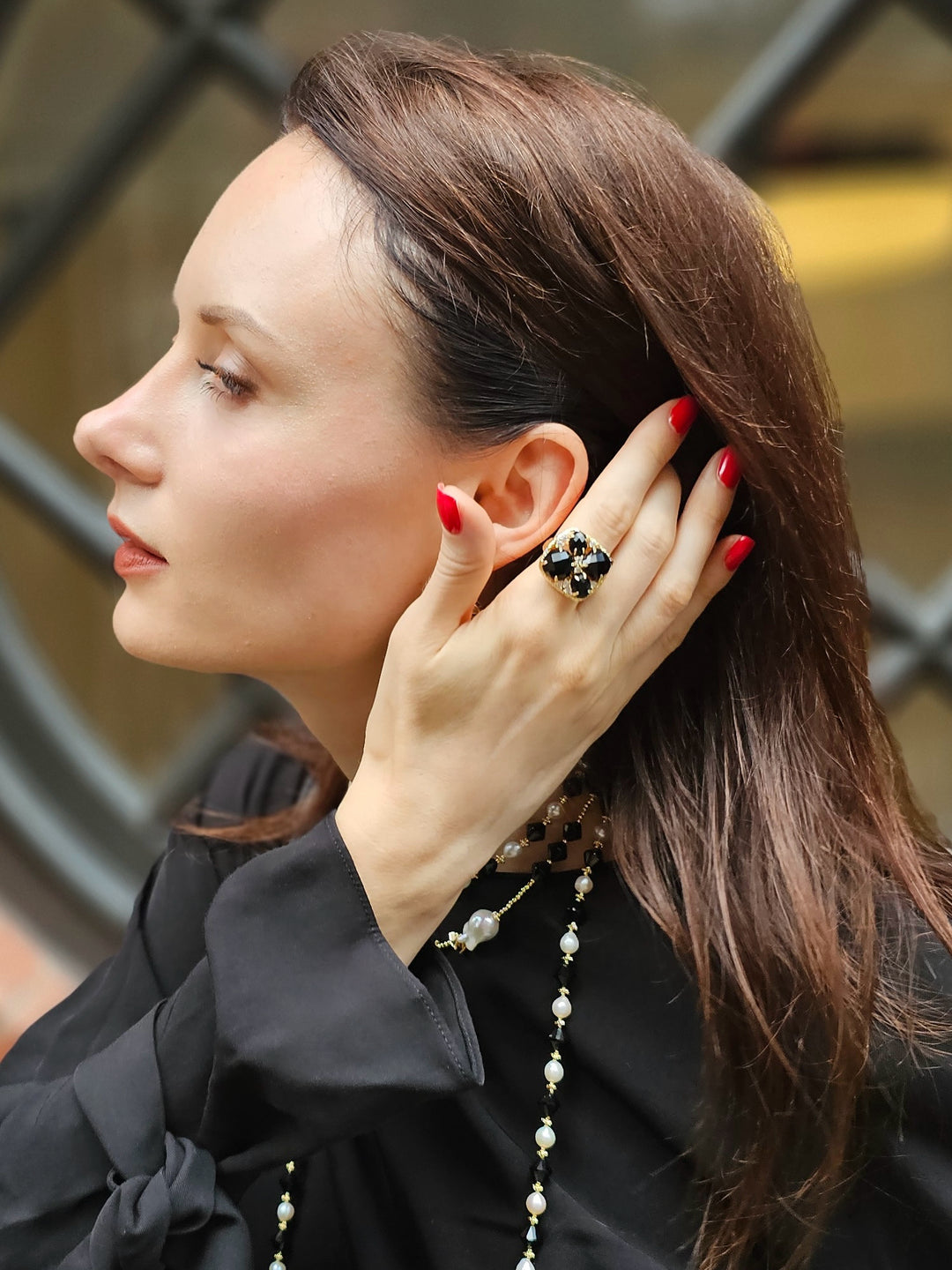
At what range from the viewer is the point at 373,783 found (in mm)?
833

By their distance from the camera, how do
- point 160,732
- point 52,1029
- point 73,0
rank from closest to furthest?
point 52,1029
point 73,0
point 160,732

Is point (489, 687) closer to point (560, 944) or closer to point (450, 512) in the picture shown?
point (450, 512)

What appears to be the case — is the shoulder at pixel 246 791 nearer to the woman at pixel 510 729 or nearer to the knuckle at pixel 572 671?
the woman at pixel 510 729

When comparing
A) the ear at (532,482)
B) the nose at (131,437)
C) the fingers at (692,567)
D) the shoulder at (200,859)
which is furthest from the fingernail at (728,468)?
the shoulder at (200,859)

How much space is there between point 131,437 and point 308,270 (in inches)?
7.8

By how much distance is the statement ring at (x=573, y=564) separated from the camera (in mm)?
823

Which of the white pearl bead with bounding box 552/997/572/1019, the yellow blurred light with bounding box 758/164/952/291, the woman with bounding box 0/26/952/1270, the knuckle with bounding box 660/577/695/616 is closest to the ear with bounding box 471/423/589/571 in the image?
the woman with bounding box 0/26/952/1270

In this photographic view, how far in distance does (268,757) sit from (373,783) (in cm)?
51

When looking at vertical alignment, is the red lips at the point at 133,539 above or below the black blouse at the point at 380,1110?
above

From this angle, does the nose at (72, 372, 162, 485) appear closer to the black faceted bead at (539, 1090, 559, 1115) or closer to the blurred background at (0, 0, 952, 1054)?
the black faceted bead at (539, 1090, 559, 1115)

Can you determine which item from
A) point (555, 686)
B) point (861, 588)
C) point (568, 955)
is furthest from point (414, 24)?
point (568, 955)

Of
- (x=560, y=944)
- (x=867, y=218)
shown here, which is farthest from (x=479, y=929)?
(x=867, y=218)

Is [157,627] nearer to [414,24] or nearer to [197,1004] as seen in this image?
[197,1004]

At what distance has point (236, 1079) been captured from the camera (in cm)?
77
